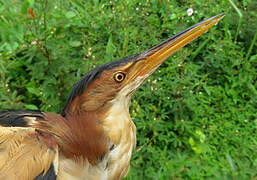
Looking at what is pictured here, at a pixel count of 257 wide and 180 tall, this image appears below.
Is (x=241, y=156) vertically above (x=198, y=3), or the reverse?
(x=198, y=3)

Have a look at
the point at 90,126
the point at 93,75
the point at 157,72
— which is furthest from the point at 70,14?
the point at 90,126

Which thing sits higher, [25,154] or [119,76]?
[119,76]

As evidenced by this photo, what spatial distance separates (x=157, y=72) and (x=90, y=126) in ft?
4.07

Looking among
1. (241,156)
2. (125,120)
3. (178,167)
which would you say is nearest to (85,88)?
(125,120)

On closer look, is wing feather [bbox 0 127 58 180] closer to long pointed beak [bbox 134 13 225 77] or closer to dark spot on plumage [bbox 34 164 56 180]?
dark spot on plumage [bbox 34 164 56 180]

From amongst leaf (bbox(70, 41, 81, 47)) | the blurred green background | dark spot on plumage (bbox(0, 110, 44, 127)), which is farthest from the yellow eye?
leaf (bbox(70, 41, 81, 47))

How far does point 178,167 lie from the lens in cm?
198

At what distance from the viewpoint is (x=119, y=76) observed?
4.25 feet

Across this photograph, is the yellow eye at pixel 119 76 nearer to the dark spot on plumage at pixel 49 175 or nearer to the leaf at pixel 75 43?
the dark spot on plumage at pixel 49 175

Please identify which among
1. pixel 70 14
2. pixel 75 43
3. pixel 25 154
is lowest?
pixel 25 154

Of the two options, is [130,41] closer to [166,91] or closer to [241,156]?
[166,91]

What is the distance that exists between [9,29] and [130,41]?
1.01 m

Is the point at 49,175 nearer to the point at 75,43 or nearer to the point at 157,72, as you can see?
the point at 75,43

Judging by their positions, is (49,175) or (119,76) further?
(119,76)
